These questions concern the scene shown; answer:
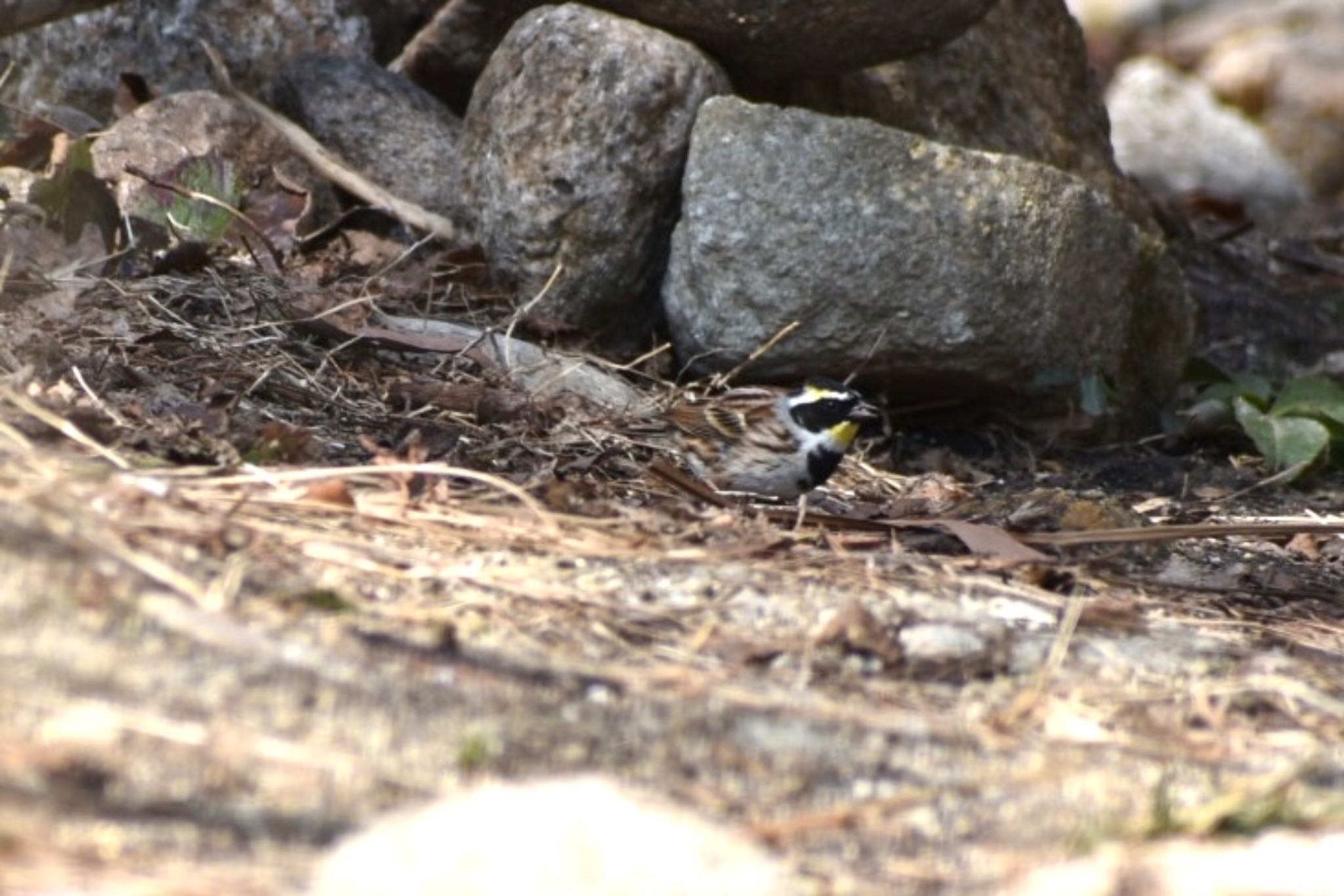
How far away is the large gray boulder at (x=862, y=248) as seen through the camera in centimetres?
662

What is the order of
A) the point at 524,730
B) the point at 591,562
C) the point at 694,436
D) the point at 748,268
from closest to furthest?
the point at 524,730
the point at 591,562
the point at 694,436
the point at 748,268

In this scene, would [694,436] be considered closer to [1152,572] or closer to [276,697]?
[1152,572]

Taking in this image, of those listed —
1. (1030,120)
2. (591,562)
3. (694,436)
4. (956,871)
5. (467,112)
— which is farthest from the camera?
(1030,120)

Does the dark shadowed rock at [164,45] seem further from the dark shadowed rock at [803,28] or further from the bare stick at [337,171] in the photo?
the dark shadowed rock at [803,28]

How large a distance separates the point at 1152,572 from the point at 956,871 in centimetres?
224

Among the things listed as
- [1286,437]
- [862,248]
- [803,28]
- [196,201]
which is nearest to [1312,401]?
[1286,437]

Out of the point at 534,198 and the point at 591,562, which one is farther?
the point at 534,198

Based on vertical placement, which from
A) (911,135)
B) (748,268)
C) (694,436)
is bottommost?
(694,436)

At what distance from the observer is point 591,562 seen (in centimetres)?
411

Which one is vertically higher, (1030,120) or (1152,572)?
(1030,120)

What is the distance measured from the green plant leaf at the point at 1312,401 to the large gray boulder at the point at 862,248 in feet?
3.67

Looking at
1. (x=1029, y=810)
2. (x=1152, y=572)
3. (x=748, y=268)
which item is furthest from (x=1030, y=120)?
(x=1029, y=810)

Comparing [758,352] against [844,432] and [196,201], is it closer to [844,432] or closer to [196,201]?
[844,432]

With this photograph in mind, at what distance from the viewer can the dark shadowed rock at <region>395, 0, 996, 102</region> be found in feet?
22.5
